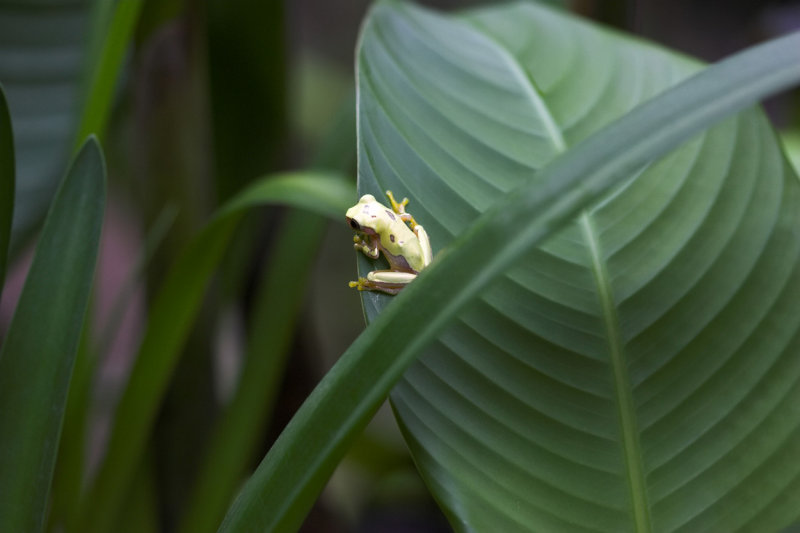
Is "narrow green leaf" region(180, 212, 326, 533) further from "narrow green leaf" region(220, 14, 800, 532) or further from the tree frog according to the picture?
"narrow green leaf" region(220, 14, 800, 532)

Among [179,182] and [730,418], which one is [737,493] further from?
[179,182]

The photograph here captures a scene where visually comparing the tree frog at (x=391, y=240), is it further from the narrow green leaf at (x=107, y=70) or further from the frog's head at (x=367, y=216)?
the narrow green leaf at (x=107, y=70)

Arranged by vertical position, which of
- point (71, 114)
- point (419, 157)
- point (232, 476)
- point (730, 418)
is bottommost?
point (232, 476)

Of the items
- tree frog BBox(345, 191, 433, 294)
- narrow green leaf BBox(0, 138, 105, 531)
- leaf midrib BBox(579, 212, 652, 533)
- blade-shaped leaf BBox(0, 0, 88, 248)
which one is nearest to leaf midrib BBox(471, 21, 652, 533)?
leaf midrib BBox(579, 212, 652, 533)

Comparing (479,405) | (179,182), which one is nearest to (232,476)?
(179,182)

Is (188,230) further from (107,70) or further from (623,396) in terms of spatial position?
(623,396)

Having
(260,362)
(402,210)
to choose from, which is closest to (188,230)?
(260,362)

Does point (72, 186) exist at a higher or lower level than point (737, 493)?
higher
